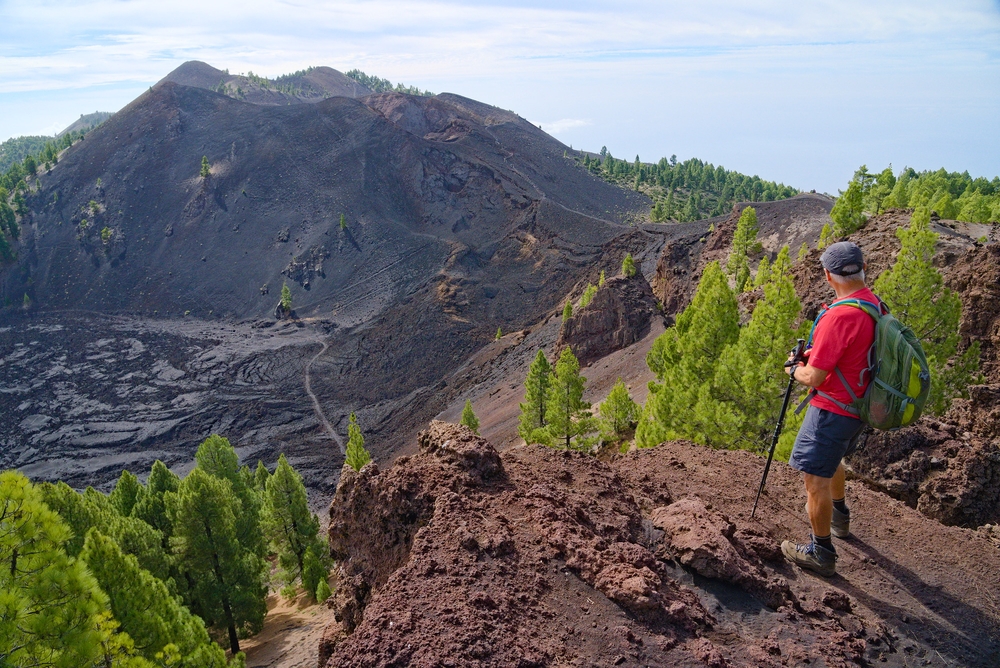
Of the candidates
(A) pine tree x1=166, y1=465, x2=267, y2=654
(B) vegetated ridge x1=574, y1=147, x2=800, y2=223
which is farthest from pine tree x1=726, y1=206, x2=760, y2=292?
(B) vegetated ridge x1=574, y1=147, x2=800, y2=223

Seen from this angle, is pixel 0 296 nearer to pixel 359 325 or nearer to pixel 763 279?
pixel 359 325

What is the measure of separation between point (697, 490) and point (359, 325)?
57159 mm

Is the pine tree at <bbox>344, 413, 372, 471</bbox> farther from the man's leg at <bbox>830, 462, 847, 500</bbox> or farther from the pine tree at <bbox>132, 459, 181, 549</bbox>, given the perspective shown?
→ the man's leg at <bbox>830, 462, 847, 500</bbox>

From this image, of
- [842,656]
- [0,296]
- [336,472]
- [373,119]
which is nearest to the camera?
[842,656]

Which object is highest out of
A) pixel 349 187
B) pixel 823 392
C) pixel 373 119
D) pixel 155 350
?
pixel 373 119

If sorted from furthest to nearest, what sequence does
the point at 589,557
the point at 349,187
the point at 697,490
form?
the point at 349,187, the point at 697,490, the point at 589,557

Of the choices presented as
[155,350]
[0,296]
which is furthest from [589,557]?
[0,296]

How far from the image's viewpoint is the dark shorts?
5.70m

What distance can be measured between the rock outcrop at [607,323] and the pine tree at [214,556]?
2930cm

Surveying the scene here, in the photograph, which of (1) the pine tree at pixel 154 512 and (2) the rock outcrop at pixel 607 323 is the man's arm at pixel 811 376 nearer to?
(1) the pine tree at pixel 154 512

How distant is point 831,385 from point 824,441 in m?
0.60

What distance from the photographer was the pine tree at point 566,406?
988 inches

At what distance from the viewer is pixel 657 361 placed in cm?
2925

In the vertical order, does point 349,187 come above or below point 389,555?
above
